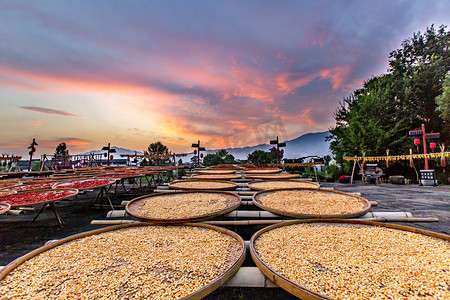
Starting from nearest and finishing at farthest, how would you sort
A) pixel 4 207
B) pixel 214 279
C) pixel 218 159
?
pixel 214 279 < pixel 4 207 < pixel 218 159

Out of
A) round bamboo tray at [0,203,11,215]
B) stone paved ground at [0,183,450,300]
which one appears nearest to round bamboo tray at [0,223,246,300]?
stone paved ground at [0,183,450,300]

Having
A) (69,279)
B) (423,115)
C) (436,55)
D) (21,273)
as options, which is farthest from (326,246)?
(436,55)

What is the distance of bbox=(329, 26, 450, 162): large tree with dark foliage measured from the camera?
1170 cm

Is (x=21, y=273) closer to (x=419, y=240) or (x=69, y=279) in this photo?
(x=69, y=279)

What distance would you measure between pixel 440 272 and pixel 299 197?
1.55m

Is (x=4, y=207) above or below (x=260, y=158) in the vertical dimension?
below

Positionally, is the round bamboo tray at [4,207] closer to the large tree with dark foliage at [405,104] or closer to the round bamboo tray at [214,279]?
the round bamboo tray at [214,279]

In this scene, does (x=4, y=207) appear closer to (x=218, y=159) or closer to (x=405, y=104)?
(x=218, y=159)

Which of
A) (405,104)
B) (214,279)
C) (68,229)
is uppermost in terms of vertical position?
(405,104)

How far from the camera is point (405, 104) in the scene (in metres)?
12.2

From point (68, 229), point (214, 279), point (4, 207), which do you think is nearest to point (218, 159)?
point (68, 229)

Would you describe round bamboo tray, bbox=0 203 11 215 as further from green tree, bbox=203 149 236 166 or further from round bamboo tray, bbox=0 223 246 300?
green tree, bbox=203 149 236 166

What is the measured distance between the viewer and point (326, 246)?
1.33 metres

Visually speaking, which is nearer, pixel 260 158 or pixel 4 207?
pixel 4 207
